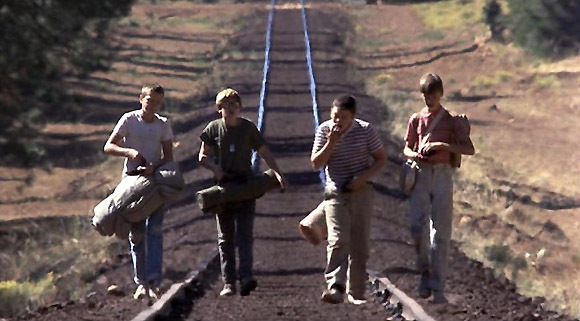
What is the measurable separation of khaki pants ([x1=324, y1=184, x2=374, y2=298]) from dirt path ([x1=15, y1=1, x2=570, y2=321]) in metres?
0.53

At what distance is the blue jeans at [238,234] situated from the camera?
11.7 m

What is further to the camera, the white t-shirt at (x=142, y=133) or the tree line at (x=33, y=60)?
the tree line at (x=33, y=60)

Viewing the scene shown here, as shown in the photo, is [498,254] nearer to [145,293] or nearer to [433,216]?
[145,293]

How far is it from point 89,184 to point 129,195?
1630 centimetres

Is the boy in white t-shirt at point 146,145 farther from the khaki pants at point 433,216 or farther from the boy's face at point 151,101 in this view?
the khaki pants at point 433,216

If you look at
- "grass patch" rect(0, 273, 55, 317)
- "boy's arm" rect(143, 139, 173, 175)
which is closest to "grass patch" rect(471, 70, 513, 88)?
"grass patch" rect(0, 273, 55, 317)

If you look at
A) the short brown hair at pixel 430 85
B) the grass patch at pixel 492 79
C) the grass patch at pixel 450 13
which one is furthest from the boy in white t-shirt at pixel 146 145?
the grass patch at pixel 450 13

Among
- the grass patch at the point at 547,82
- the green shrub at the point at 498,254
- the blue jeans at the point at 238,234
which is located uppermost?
the blue jeans at the point at 238,234

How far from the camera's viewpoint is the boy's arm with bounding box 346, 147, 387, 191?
10.4 meters

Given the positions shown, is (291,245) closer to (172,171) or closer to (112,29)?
(172,171)

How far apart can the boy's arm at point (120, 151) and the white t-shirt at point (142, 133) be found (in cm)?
5

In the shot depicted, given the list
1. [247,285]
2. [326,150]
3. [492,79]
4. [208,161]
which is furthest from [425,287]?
[492,79]

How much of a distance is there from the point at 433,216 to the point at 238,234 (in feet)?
6.22

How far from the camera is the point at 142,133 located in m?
11.2
